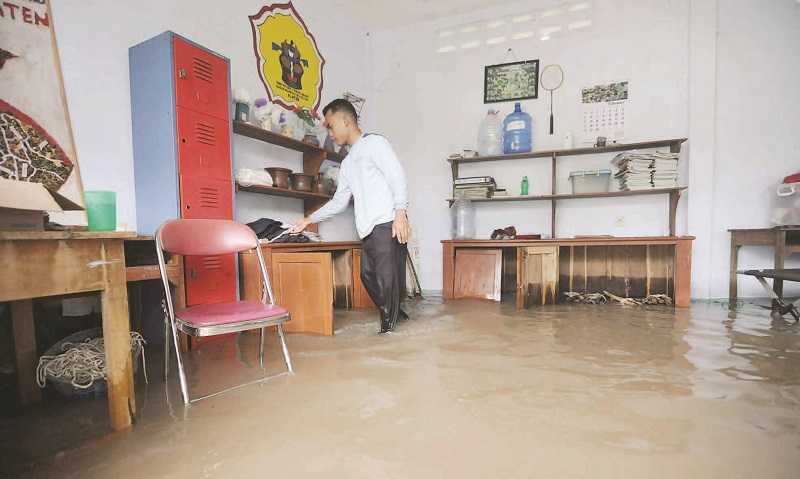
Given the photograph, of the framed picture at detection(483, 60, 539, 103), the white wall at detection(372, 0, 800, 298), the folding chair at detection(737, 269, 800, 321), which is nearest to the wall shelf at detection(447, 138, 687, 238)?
the white wall at detection(372, 0, 800, 298)

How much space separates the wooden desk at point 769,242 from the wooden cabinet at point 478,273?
212 centimetres

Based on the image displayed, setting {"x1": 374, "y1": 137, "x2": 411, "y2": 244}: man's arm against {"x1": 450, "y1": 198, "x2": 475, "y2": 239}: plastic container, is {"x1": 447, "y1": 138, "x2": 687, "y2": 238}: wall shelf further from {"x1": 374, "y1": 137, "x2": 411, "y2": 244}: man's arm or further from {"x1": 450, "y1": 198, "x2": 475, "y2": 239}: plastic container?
{"x1": 374, "y1": 137, "x2": 411, "y2": 244}: man's arm

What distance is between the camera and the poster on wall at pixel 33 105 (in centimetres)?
151

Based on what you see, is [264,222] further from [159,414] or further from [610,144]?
[610,144]

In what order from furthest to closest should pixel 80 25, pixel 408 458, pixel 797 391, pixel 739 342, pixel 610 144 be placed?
pixel 610 144 < pixel 739 342 < pixel 80 25 < pixel 797 391 < pixel 408 458

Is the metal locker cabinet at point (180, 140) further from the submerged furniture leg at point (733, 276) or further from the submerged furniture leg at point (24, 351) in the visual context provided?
the submerged furniture leg at point (733, 276)

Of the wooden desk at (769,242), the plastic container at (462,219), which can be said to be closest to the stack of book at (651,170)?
the wooden desk at (769,242)

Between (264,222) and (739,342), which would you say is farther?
(264,222)

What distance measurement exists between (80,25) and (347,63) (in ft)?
9.21

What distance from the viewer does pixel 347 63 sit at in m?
4.39

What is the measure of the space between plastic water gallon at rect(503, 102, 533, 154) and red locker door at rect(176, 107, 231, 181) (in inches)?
111

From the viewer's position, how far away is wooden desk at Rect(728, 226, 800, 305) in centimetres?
308

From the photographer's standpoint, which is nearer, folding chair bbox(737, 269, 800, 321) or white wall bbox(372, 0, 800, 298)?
folding chair bbox(737, 269, 800, 321)

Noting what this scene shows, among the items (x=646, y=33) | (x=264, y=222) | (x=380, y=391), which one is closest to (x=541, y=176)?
(x=646, y=33)
